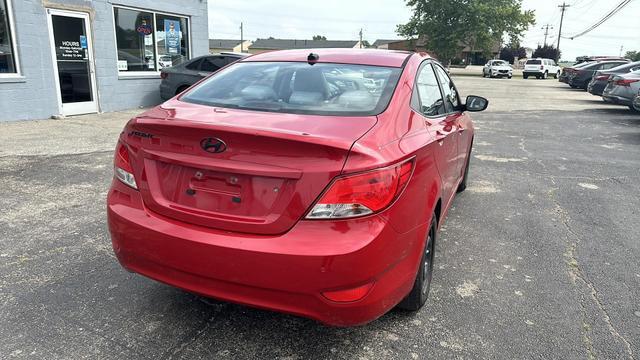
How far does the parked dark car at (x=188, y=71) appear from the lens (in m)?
11.7

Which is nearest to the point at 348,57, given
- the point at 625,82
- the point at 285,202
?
the point at 285,202

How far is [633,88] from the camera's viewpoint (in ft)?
44.8

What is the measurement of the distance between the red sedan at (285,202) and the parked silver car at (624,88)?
44.8ft

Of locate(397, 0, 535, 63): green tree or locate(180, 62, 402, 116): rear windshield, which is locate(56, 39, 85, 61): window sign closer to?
locate(180, 62, 402, 116): rear windshield

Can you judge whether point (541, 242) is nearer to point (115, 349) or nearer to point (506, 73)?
point (115, 349)

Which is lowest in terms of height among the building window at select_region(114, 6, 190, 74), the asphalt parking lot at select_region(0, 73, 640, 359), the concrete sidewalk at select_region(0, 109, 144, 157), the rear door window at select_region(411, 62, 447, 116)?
the asphalt parking lot at select_region(0, 73, 640, 359)

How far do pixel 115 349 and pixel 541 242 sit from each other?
346 cm

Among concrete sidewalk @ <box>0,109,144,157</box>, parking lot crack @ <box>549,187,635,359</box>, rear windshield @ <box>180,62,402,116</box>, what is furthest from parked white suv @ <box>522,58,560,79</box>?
rear windshield @ <box>180,62,402,116</box>

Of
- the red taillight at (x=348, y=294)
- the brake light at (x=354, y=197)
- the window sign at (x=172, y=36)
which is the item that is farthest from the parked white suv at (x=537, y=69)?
the red taillight at (x=348, y=294)

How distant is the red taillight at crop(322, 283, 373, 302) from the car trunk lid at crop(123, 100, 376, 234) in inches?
14.3

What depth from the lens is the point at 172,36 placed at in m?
13.3

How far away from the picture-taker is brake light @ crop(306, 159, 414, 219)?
7.12 feet

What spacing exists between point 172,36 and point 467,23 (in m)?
46.4

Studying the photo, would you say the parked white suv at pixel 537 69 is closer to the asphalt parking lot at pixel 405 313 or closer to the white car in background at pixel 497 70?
the white car in background at pixel 497 70
